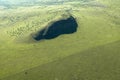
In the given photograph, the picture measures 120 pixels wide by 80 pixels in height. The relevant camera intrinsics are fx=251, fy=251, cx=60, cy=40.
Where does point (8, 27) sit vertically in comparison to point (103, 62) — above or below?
below

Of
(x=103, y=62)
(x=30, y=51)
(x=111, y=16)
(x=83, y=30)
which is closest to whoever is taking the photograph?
(x=103, y=62)

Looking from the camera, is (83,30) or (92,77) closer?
(92,77)

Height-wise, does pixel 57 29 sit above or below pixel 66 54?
below

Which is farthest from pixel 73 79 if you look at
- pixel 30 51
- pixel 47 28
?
pixel 47 28

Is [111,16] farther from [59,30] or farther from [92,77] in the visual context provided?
[92,77]

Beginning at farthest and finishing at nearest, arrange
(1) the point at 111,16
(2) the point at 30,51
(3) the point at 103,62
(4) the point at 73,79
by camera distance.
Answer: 1. (1) the point at 111,16
2. (2) the point at 30,51
3. (3) the point at 103,62
4. (4) the point at 73,79

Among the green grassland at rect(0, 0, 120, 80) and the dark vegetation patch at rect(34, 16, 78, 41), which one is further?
the dark vegetation patch at rect(34, 16, 78, 41)

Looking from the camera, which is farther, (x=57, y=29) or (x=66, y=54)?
(x=57, y=29)

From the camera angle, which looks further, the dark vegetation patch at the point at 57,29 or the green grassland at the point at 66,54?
the dark vegetation patch at the point at 57,29
